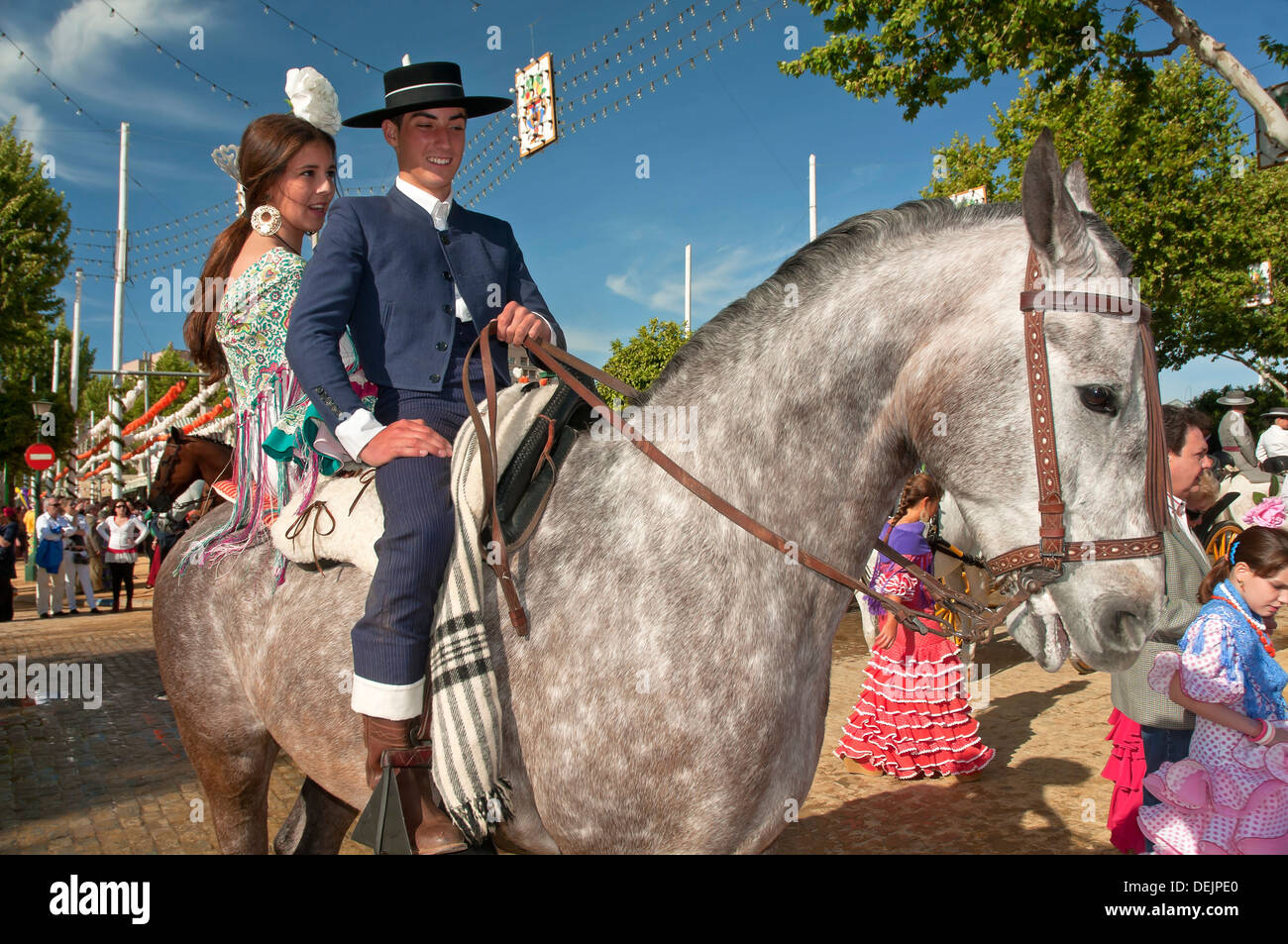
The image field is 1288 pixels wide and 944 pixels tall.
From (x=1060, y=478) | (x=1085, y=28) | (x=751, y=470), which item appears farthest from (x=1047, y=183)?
(x=1085, y=28)

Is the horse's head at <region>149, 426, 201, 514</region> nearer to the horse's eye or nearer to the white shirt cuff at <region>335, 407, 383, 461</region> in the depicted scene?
the white shirt cuff at <region>335, 407, 383, 461</region>

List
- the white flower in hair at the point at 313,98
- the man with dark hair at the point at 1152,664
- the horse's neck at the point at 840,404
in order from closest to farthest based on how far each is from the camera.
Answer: the horse's neck at the point at 840,404 → the white flower in hair at the point at 313,98 → the man with dark hair at the point at 1152,664

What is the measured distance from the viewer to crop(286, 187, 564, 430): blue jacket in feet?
8.52

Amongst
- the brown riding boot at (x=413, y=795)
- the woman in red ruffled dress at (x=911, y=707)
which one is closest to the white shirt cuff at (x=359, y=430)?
the brown riding boot at (x=413, y=795)

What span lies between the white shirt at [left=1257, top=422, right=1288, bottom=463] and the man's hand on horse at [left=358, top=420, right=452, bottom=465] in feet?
42.5

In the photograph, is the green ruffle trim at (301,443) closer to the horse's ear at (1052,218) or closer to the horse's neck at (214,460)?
the horse's ear at (1052,218)

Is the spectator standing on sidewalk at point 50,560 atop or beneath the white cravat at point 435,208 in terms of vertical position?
beneath

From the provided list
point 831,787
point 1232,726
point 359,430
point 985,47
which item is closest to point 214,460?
point 359,430

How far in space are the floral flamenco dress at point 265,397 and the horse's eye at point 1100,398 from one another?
2611 mm

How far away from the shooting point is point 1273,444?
11641mm

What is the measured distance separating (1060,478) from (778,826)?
51.3 inches

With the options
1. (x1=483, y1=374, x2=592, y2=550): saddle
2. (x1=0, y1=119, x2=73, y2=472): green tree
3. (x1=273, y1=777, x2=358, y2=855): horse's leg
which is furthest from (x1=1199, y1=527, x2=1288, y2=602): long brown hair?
(x1=0, y1=119, x2=73, y2=472): green tree

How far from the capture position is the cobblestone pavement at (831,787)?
5.61m

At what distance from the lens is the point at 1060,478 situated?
2037mm
